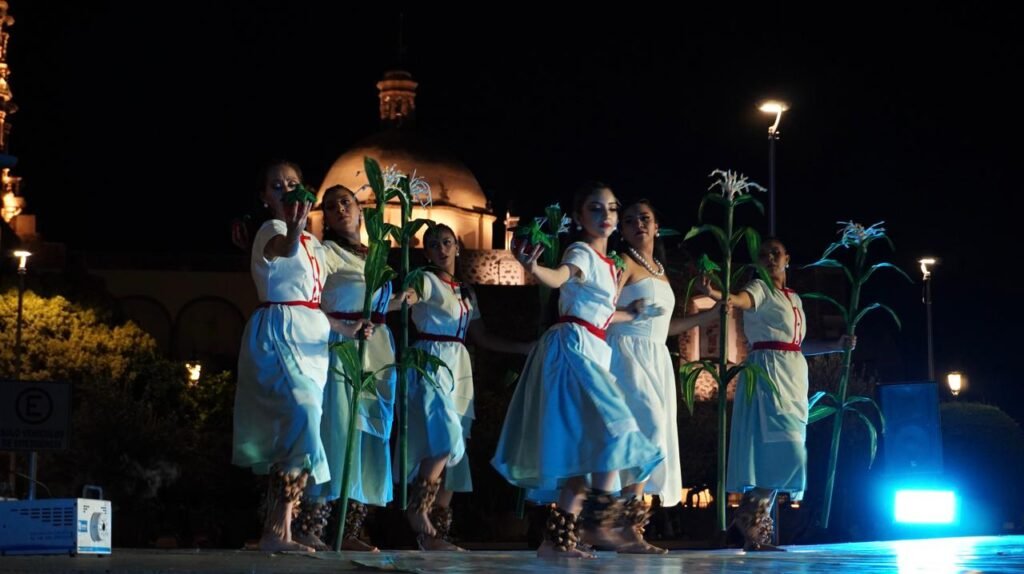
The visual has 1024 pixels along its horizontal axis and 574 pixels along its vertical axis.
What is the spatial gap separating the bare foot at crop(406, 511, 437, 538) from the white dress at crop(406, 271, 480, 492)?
30 cm

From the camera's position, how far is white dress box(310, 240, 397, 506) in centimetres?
1165

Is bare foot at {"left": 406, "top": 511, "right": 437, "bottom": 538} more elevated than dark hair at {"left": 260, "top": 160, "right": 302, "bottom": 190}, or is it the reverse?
dark hair at {"left": 260, "top": 160, "right": 302, "bottom": 190}

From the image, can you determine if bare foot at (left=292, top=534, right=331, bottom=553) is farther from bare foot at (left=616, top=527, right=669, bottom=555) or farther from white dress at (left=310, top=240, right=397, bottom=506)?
bare foot at (left=616, top=527, right=669, bottom=555)

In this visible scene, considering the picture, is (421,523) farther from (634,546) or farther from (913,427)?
(913,427)

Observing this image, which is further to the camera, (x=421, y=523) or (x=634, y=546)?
(x=421, y=523)

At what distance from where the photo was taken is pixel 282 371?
10.3 metres

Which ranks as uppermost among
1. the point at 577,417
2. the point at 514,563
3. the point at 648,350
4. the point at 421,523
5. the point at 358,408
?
the point at 648,350

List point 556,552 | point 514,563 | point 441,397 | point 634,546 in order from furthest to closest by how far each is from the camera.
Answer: point 441,397, point 634,546, point 556,552, point 514,563

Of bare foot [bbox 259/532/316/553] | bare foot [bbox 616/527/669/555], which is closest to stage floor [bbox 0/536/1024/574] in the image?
bare foot [bbox 616/527/669/555]

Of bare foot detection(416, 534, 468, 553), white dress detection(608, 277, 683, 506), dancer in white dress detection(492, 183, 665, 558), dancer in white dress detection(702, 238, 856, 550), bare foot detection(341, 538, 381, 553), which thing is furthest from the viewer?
dancer in white dress detection(702, 238, 856, 550)

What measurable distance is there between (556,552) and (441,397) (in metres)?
2.66

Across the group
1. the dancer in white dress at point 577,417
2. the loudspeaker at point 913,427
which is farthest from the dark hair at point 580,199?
the loudspeaker at point 913,427

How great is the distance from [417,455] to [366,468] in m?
0.42

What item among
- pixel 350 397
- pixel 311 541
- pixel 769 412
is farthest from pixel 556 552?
pixel 769 412
